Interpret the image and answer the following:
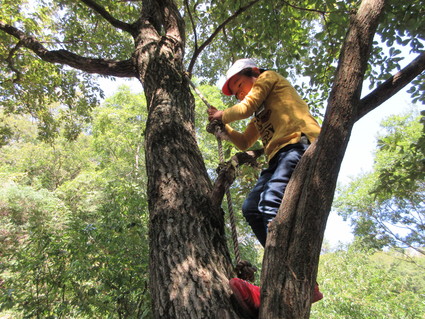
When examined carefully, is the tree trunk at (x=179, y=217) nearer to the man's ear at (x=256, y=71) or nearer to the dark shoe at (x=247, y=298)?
the dark shoe at (x=247, y=298)

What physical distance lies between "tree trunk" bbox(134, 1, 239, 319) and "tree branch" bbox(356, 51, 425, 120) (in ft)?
2.95

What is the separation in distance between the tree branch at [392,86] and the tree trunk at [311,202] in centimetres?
11

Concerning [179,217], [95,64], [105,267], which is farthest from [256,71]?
[105,267]

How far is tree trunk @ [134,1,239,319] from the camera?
107cm

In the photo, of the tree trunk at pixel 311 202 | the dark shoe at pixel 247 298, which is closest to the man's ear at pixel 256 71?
the tree trunk at pixel 311 202

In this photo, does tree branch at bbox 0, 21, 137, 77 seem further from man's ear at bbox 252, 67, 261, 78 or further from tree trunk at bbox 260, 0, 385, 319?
tree trunk at bbox 260, 0, 385, 319

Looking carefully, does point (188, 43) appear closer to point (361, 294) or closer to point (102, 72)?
point (102, 72)

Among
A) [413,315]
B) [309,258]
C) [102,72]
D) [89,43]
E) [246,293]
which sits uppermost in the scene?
[89,43]

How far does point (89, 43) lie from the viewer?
5.31 meters

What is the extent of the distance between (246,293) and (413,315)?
627cm

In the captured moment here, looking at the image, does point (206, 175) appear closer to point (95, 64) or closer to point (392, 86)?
point (392, 86)

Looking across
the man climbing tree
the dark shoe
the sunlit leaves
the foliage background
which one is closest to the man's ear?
the man climbing tree

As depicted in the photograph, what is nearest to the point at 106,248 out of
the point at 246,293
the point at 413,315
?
the point at 246,293

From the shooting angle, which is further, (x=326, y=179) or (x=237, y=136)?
(x=237, y=136)
